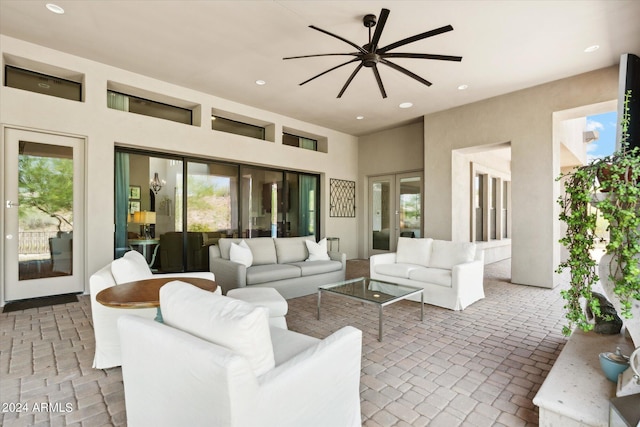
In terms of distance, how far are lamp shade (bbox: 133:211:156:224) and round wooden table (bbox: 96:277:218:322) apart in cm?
309


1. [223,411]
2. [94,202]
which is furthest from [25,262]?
[223,411]

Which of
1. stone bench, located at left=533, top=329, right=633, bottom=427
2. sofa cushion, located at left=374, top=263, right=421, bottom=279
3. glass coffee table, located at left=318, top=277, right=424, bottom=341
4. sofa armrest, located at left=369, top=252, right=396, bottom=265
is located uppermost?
sofa armrest, located at left=369, top=252, right=396, bottom=265

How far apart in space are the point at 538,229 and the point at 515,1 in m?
3.56

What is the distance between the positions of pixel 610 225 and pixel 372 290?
2493mm

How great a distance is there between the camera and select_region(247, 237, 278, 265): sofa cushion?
15.3 ft

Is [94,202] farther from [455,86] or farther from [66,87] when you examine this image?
[455,86]

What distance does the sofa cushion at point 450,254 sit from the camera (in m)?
4.31

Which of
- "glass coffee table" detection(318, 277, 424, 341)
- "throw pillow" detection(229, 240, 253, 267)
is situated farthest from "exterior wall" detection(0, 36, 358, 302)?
"glass coffee table" detection(318, 277, 424, 341)

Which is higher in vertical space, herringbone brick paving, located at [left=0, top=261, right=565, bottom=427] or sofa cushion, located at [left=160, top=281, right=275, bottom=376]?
sofa cushion, located at [left=160, top=281, right=275, bottom=376]

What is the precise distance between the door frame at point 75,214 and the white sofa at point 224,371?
152 inches

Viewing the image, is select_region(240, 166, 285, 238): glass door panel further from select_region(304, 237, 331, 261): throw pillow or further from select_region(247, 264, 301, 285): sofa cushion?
select_region(247, 264, 301, 285): sofa cushion

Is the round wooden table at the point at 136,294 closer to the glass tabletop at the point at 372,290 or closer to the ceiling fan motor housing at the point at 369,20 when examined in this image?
the glass tabletop at the point at 372,290

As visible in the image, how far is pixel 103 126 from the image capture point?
4570mm

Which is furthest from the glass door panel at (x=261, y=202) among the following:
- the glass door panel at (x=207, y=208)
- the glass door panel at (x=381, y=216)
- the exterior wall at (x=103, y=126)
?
the glass door panel at (x=381, y=216)
